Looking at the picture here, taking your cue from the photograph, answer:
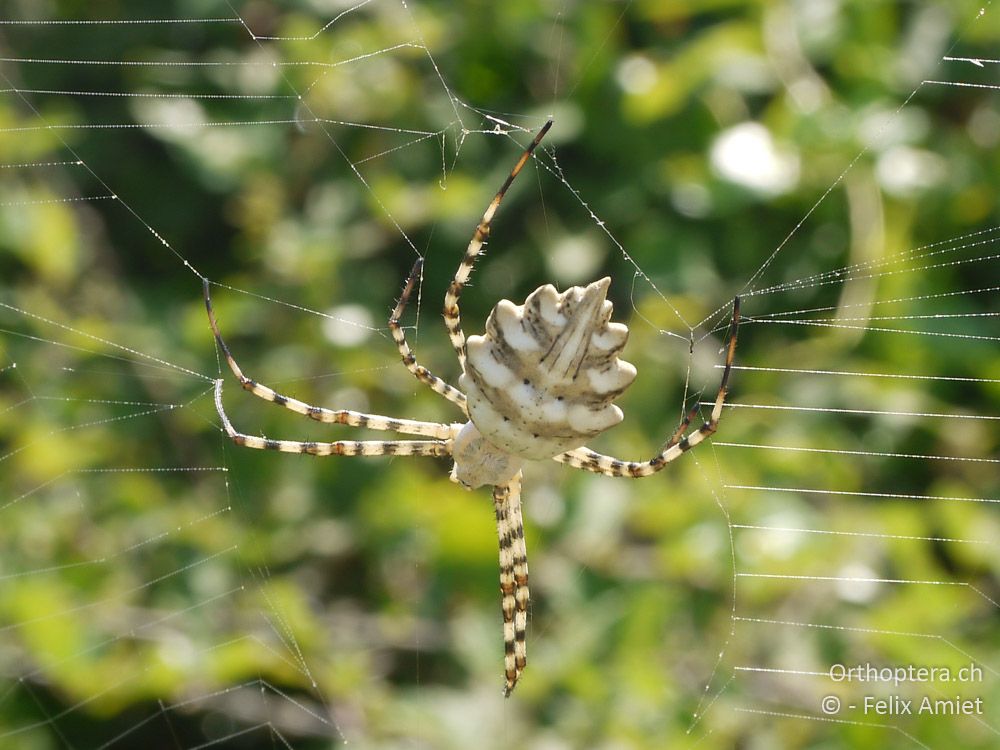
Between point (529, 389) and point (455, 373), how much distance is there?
1040mm

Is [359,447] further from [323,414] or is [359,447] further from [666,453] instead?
[666,453]

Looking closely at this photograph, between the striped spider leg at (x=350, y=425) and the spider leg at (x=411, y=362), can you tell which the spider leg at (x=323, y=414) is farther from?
the spider leg at (x=411, y=362)

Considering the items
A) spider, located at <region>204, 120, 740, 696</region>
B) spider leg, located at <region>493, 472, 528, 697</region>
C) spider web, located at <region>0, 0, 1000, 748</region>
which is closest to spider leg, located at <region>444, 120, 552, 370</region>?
spider, located at <region>204, 120, 740, 696</region>

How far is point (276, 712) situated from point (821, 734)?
1.45 meters

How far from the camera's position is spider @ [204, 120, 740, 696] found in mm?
1954

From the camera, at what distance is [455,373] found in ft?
10.1

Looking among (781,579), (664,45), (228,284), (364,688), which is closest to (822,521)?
(781,579)

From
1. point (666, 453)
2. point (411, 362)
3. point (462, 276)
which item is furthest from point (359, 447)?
point (666, 453)

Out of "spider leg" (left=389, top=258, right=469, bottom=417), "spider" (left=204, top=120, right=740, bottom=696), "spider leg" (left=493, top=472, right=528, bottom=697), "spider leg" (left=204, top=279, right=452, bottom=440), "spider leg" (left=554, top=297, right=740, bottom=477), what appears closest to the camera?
"spider" (left=204, top=120, right=740, bottom=696)

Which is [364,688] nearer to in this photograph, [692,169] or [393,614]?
[393,614]

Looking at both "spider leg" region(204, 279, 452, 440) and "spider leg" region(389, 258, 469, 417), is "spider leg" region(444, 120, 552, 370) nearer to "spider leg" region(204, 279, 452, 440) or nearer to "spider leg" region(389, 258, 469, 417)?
"spider leg" region(389, 258, 469, 417)

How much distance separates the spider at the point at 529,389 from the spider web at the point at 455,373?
28 centimetres

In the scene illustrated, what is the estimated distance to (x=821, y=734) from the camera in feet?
8.74

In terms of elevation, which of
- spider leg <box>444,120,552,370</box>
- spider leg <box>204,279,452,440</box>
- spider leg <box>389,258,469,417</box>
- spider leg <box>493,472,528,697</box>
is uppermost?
spider leg <box>444,120,552,370</box>
